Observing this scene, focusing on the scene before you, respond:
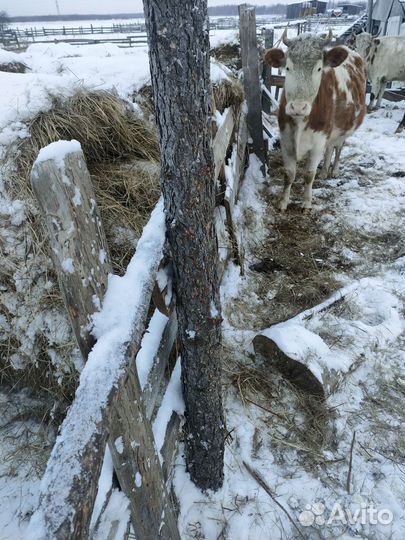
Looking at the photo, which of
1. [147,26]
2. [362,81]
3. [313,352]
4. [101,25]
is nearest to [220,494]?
[313,352]

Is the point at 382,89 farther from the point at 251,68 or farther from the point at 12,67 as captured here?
the point at 12,67

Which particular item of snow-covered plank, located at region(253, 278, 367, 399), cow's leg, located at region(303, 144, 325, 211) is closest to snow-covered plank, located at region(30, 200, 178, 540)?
snow-covered plank, located at region(253, 278, 367, 399)

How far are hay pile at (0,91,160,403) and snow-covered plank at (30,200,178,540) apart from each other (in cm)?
123

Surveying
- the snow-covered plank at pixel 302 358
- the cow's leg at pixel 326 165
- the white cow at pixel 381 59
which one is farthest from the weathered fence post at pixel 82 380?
the white cow at pixel 381 59

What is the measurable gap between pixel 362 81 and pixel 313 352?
16.8 feet

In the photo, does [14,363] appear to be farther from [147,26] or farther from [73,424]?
[147,26]

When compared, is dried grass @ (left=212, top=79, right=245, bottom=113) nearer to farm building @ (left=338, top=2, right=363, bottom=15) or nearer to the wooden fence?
the wooden fence

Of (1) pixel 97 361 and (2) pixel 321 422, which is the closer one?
(1) pixel 97 361

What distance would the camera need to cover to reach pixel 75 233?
953mm

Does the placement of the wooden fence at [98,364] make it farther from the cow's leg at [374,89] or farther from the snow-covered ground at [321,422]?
the cow's leg at [374,89]

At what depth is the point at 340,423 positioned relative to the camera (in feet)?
8.56

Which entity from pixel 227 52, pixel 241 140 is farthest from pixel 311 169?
pixel 227 52

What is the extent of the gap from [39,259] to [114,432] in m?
1.72

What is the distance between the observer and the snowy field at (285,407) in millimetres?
2150
